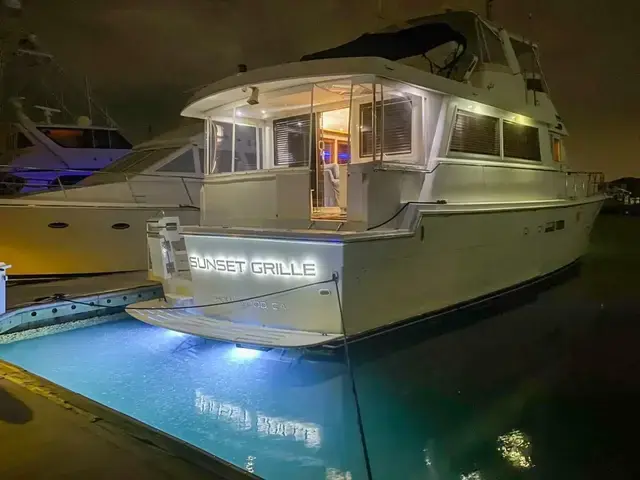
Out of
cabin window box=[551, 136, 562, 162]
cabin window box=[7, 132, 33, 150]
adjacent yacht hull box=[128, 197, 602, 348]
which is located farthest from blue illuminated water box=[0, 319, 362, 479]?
cabin window box=[7, 132, 33, 150]

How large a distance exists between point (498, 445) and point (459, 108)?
4677mm

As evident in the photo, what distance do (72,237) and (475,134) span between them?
Answer: 26.4 feet

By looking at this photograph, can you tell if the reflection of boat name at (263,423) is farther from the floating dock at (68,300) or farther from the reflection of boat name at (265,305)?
the floating dock at (68,300)

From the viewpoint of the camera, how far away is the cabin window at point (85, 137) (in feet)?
49.0

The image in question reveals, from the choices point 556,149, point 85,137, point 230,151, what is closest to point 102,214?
point 230,151

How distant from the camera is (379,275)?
5.90 meters

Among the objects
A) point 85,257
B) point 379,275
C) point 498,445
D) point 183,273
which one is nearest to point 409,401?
point 498,445

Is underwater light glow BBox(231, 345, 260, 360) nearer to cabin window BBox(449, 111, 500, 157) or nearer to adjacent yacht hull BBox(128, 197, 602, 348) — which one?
adjacent yacht hull BBox(128, 197, 602, 348)

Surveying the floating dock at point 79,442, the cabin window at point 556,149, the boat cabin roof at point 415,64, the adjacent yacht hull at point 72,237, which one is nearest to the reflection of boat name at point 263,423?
the floating dock at point 79,442

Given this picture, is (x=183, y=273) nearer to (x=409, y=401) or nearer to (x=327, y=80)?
(x=327, y=80)

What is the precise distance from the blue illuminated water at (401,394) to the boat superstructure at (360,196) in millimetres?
492

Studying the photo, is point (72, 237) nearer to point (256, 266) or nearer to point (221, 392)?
point (256, 266)

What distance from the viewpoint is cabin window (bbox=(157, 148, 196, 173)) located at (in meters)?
12.5

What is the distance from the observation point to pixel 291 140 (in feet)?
24.7
